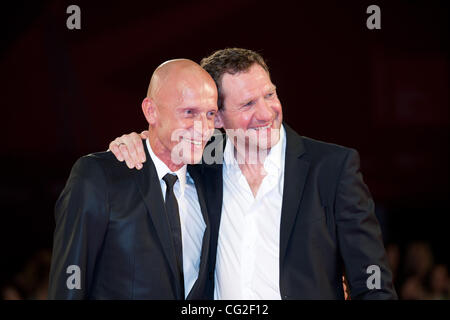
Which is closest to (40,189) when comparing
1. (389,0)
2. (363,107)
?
(363,107)

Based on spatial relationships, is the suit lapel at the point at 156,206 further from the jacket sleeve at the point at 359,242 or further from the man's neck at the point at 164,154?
the jacket sleeve at the point at 359,242

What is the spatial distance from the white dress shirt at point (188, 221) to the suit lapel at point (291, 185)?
27cm

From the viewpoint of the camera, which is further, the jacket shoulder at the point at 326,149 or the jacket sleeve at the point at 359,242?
the jacket shoulder at the point at 326,149

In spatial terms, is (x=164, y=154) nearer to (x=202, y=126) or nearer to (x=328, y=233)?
(x=202, y=126)

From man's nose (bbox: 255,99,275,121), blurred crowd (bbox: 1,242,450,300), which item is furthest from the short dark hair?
blurred crowd (bbox: 1,242,450,300)

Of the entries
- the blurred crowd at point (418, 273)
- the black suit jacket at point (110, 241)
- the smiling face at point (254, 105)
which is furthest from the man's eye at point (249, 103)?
the blurred crowd at point (418, 273)

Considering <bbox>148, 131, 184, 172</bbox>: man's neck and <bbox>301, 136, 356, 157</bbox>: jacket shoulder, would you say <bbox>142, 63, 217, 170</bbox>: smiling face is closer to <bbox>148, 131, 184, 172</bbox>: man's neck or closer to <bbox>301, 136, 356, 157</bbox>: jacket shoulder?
<bbox>148, 131, 184, 172</bbox>: man's neck

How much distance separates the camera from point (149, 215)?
160 centimetres

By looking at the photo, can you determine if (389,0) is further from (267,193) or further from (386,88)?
(267,193)

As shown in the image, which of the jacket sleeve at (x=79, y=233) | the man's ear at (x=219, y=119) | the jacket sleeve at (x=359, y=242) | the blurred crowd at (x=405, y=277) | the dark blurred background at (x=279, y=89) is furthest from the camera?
the dark blurred background at (x=279, y=89)

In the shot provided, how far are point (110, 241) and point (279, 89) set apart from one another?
338 cm

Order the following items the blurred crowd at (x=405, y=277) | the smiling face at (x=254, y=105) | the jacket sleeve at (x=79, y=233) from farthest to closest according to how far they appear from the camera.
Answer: the blurred crowd at (x=405, y=277)
the smiling face at (x=254, y=105)
the jacket sleeve at (x=79, y=233)

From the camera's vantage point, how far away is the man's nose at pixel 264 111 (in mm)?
1814

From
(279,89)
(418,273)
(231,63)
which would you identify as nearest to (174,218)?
(231,63)
